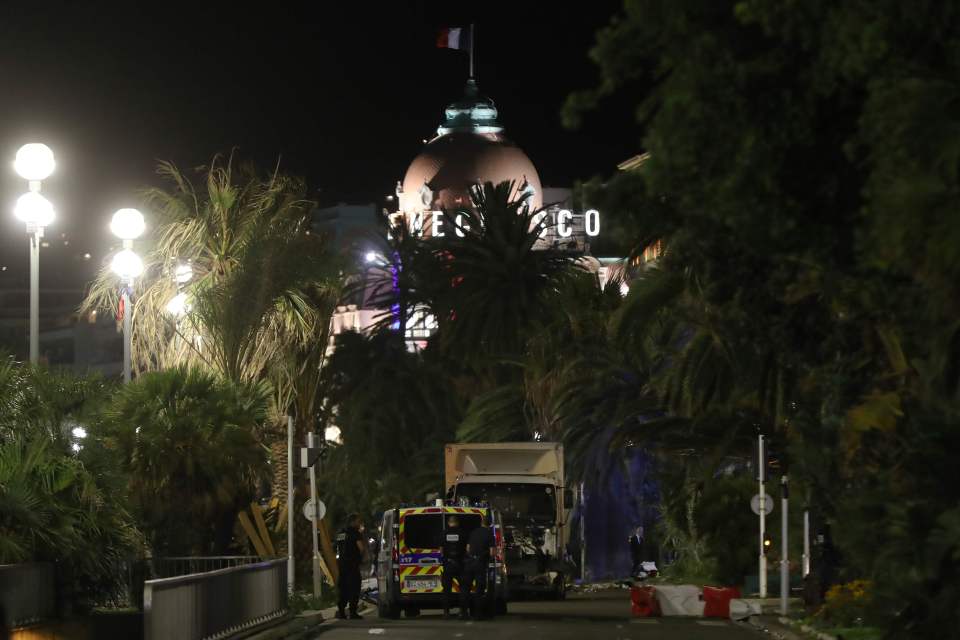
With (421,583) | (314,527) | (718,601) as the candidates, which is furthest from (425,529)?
(718,601)

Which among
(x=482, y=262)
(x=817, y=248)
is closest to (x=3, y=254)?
(x=482, y=262)

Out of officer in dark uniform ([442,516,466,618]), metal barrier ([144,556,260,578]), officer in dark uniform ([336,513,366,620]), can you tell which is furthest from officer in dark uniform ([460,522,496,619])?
metal barrier ([144,556,260,578])

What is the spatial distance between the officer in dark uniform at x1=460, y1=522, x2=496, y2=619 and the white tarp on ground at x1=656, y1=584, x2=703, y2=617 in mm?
3546

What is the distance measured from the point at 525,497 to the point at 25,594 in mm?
19411

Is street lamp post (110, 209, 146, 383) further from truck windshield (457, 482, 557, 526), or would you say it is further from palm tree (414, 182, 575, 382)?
palm tree (414, 182, 575, 382)

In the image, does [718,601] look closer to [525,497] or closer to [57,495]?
[525,497]

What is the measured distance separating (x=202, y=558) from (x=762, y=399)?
335 inches

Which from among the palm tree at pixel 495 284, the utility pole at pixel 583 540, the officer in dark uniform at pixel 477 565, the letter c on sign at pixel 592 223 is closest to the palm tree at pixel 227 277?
the officer in dark uniform at pixel 477 565

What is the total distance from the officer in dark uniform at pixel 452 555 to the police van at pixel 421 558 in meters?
0.11

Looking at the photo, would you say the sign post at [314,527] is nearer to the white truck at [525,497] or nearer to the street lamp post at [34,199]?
the white truck at [525,497]

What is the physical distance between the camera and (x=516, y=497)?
37.4 metres

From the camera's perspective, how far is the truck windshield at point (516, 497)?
122 ft

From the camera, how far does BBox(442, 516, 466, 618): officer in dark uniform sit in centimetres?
2856

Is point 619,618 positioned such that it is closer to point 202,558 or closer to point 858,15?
point 202,558
